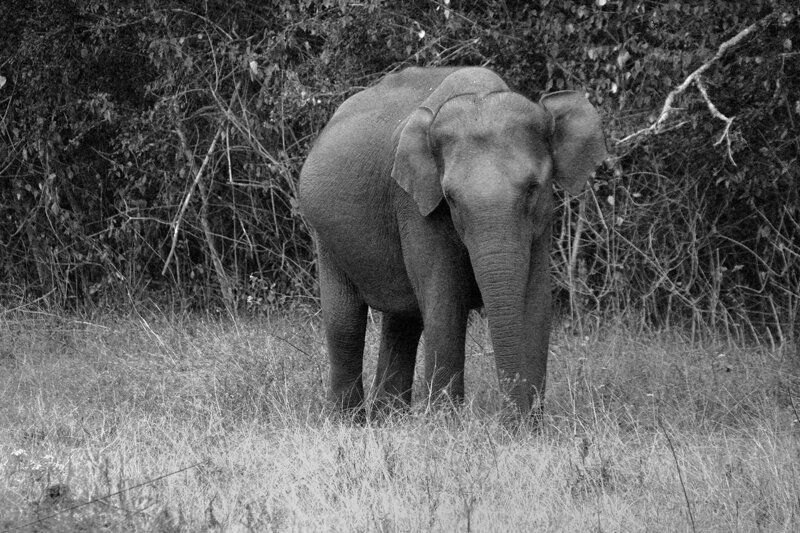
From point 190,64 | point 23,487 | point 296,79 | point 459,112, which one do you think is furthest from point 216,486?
point 190,64

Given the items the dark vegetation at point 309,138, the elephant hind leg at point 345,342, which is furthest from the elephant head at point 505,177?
the dark vegetation at point 309,138

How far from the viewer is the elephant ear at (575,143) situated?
6809 mm

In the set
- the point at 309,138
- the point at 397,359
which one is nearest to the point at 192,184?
the point at 309,138

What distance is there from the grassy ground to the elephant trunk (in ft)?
0.71

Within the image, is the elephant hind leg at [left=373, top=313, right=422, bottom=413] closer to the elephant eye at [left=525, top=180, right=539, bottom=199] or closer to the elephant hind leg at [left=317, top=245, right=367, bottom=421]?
the elephant hind leg at [left=317, top=245, right=367, bottom=421]

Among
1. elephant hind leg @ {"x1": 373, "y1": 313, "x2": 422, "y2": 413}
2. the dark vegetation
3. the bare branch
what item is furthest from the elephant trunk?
the bare branch

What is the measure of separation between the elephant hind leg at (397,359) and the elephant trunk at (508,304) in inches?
57.1

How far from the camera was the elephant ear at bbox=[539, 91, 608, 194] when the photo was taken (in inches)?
268

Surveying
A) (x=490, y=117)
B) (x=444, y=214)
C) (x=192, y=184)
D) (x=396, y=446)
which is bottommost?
(x=192, y=184)

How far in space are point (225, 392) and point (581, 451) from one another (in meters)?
2.87

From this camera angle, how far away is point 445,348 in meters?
6.77

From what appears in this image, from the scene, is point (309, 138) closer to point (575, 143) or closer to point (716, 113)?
point (716, 113)

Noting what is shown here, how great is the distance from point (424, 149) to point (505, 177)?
1.74 ft

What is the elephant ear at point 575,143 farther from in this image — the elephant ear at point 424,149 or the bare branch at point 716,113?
the bare branch at point 716,113
